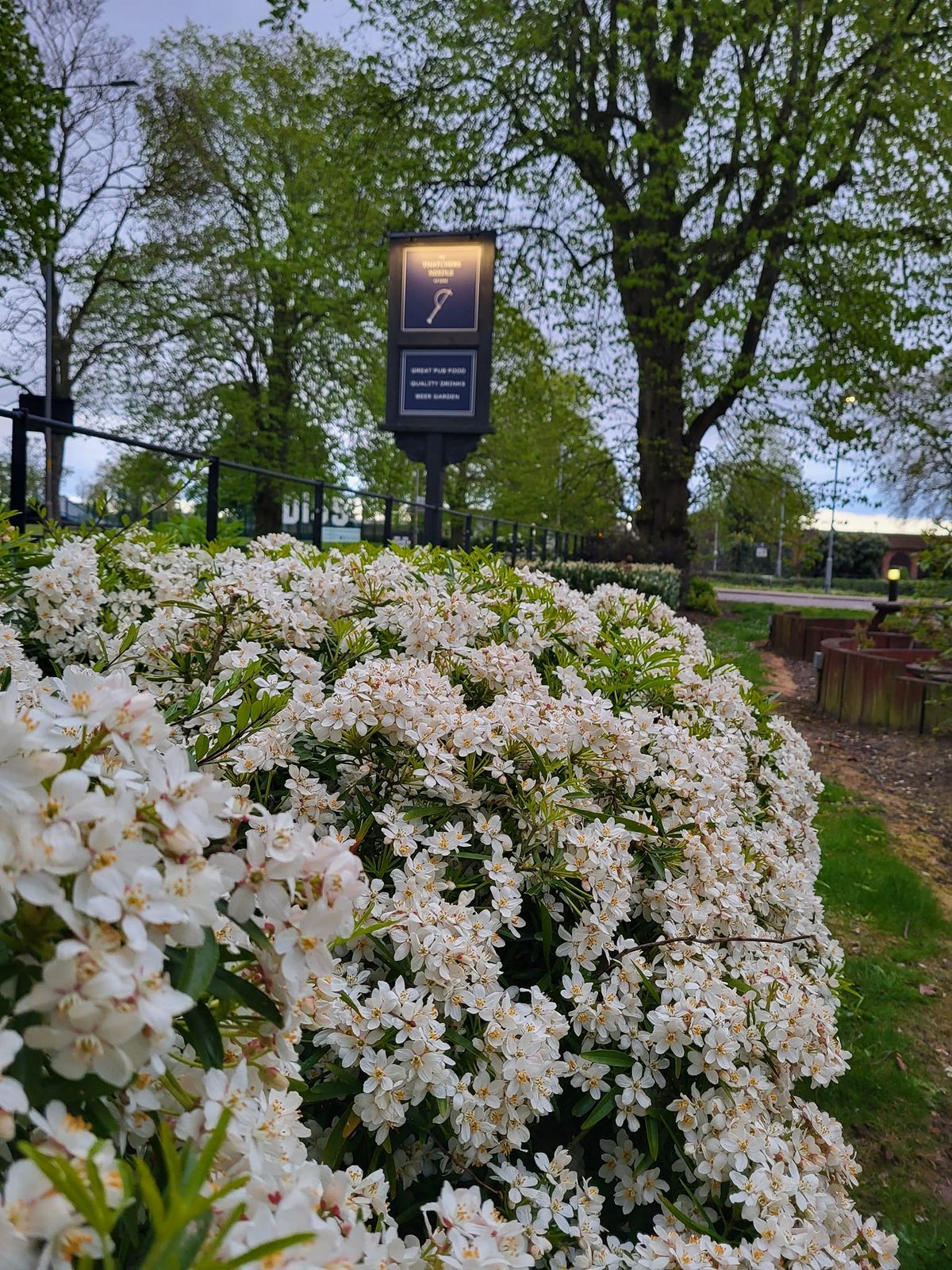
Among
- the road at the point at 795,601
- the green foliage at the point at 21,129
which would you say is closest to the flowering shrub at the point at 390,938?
the green foliage at the point at 21,129

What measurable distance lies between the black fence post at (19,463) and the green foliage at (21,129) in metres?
12.5

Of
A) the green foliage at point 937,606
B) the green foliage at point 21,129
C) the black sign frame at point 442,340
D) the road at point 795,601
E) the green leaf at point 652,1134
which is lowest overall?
the green leaf at point 652,1134

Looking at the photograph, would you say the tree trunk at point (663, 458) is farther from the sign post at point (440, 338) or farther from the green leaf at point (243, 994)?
the green leaf at point (243, 994)

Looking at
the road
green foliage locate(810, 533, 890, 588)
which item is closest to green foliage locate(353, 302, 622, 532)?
the road

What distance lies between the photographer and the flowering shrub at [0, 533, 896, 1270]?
67cm

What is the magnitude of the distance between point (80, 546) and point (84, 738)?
1.79m

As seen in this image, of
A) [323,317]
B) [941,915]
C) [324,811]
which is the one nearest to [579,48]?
[323,317]

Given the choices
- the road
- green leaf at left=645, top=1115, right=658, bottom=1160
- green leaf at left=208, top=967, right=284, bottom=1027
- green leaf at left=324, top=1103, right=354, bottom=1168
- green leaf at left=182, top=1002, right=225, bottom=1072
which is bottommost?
green leaf at left=645, top=1115, right=658, bottom=1160

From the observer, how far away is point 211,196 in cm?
1927

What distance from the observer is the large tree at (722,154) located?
1172 centimetres

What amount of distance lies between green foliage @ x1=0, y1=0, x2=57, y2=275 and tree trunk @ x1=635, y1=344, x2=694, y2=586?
974 cm

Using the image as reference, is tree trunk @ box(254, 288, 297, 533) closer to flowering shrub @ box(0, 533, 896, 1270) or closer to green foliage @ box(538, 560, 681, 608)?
green foliage @ box(538, 560, 681, 608)

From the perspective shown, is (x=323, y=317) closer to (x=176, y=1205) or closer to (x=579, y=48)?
(x=579, y=48)

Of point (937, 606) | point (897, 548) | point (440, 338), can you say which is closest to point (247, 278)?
point (440, 338)
